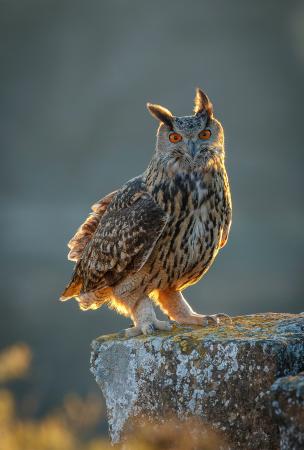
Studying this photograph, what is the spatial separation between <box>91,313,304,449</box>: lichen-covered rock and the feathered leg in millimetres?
329

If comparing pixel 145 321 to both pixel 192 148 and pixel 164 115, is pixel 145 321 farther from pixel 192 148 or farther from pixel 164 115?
pixel 164 115

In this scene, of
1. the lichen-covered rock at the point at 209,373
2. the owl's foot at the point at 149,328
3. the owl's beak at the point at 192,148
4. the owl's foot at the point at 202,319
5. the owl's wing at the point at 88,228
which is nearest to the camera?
the lichen-covered rock at the point at 209,373

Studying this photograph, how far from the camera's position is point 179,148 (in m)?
3.99

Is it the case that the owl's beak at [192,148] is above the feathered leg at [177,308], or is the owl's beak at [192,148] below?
above

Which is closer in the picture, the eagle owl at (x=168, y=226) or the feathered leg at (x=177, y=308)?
the eagle owl at (x=168, y=226)

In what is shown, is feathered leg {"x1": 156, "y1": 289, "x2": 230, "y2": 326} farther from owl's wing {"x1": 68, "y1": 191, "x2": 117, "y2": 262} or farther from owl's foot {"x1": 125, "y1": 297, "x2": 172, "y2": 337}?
owl's wing {"x1": 68, "y1": 191, "x2": 117, "y2": 262}

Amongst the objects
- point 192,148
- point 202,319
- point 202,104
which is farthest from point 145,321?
point 202,104

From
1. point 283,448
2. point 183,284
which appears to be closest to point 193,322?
point 183,284

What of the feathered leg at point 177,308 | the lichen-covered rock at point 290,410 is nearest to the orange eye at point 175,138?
the feathered leg at point 177,308

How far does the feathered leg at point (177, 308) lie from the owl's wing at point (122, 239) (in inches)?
11.8

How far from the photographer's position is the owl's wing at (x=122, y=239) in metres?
3.89

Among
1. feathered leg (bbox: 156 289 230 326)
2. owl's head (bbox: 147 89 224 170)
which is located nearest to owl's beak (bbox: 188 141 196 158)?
owl's head (bbox: 147 89 224 170)

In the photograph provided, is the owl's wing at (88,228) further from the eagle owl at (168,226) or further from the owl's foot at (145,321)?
the owl's foot at (145,321)

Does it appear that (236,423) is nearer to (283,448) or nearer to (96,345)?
(283,448)
